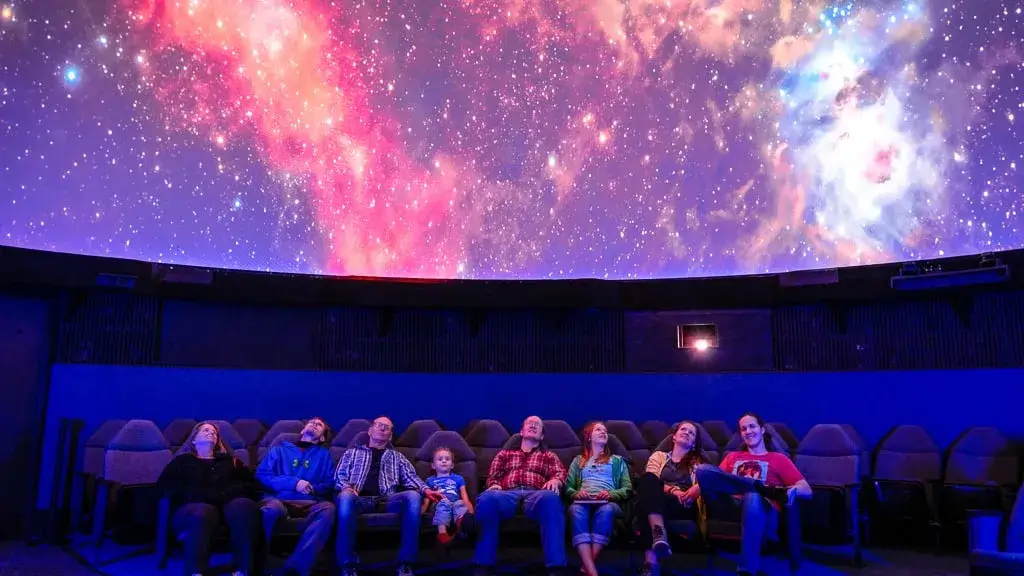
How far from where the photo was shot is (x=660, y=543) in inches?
172

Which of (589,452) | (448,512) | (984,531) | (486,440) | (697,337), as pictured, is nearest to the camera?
(984,531)

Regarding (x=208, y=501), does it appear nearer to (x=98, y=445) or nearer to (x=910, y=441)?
(x=98, y=445)

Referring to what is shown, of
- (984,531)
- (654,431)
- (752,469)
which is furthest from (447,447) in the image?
(984,531)

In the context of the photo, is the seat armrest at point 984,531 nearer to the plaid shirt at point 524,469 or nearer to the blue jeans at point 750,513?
the blue jeans at point 750,513

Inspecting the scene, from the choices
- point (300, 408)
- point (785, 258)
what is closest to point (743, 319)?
point (785, 258)

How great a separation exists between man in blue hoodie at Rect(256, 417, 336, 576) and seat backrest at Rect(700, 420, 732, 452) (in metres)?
3.42

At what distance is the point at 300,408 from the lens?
716 cm

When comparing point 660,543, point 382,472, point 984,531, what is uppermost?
point 382,472

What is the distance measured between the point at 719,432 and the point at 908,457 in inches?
60.9

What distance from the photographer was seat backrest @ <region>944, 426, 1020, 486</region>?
18.7 ft

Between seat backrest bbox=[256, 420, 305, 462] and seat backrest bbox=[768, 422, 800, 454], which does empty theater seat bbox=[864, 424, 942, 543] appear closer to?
seat backrest bbox=[768, 422, 800, 454]

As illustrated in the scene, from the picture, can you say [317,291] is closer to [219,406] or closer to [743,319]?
[219,406]

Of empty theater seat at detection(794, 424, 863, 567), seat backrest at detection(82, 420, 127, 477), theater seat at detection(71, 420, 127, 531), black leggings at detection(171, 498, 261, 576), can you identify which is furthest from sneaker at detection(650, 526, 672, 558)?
seat backrest at detection(82, 420, 127, 477)

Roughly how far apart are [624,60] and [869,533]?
17.3 ft
